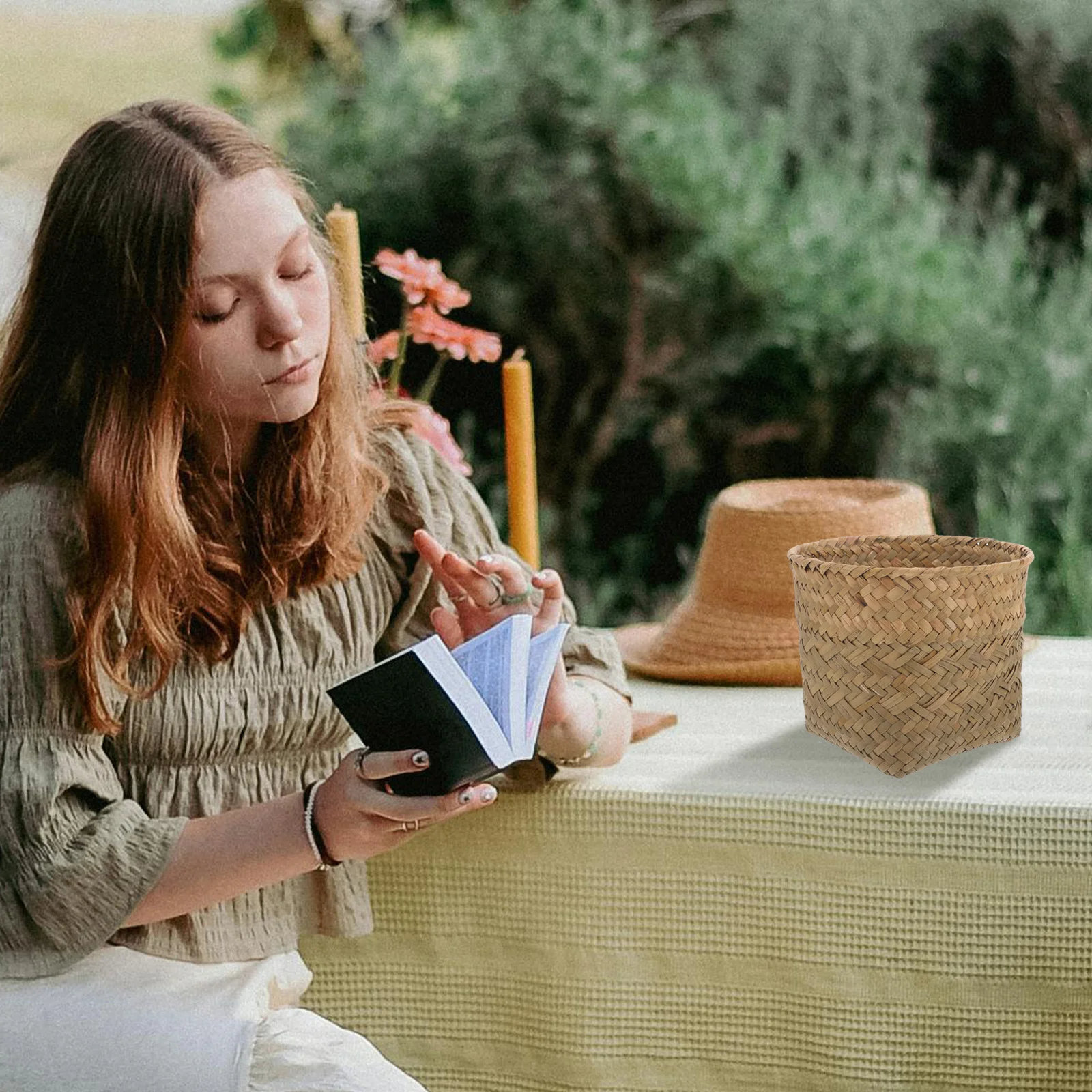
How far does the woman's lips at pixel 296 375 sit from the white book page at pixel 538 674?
0.32 m

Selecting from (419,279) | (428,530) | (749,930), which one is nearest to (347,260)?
(419,279)

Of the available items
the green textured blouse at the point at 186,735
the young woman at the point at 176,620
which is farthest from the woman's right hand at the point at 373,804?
the green textured blouse at the point at 186,735

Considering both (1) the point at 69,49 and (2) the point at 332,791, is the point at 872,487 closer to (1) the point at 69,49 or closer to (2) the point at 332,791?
(2) the point at 332,791

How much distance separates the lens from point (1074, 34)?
11.9 feet

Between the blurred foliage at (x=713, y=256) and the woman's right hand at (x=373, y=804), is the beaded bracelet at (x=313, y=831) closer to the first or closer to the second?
the woman's right hand at (x=373, y=804)

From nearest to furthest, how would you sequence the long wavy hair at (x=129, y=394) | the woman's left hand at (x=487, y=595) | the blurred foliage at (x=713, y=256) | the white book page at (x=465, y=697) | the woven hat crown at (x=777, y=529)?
1. the white book page at (x=465, y=697)
2. the long wavy hair at (x=129, y=394)
3. the woman's left hand at (x=487, y=595)
4. the woven hat crown at (x=777, y=529)
5. the blurred foliage at (x=713, y=256)

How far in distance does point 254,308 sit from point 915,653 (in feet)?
2.43

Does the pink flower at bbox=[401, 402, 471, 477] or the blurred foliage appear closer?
the pink flower at bbox=[401, 402, 471, 477]

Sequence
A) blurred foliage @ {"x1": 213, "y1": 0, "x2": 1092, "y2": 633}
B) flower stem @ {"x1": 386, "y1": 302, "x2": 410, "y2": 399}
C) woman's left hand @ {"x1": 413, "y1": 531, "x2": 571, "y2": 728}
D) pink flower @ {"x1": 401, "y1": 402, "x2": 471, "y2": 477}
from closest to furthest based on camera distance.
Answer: woman's left hand @ {"x1": 413, "y1": 531, "x2": 571, "y2": 728}
pink flower @ {"x1": 401, "y1": 402, "x2": 471, "y2": 477}
flower stem @ {"x1": 386, "y1": 302, "x2": 410, "y2": 399}
blurred foliage @ {"x1": 213, "y1": 0, "x2": 1092, "y2": 633}

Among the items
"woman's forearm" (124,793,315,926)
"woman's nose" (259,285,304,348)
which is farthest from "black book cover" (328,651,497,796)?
"woman's nose" (259,285,304,348)

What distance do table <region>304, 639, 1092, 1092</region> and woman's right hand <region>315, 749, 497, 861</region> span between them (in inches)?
11.5

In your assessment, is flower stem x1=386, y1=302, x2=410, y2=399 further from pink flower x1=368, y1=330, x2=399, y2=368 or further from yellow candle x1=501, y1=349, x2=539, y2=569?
yellow candle x1=501, y1=349, x2=539, y2=569

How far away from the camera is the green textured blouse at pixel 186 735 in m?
1.31

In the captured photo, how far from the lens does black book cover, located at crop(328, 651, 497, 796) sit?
3.99 feet
